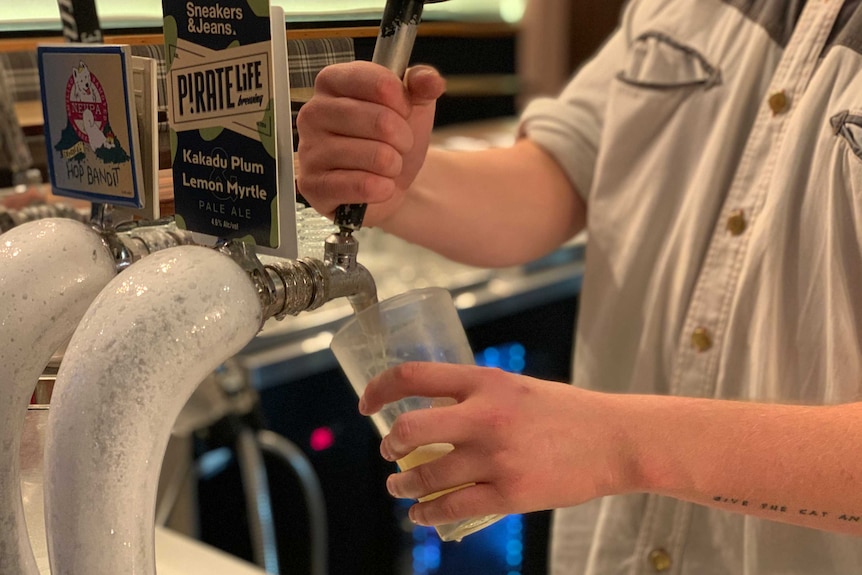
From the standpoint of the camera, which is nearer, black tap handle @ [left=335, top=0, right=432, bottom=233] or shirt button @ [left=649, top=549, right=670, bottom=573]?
black tap handle @ [left=335, top=0, right=432, bottom=233]

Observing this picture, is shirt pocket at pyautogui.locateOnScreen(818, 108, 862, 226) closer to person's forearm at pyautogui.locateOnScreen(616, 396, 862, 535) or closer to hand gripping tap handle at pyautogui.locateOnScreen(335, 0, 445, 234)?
person's forearm at pyautogui.locateOnScreen(616, 396, 862, 535)

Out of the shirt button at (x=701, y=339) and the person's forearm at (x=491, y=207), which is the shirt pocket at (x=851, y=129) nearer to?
the shirt button at (x=701, y=339)

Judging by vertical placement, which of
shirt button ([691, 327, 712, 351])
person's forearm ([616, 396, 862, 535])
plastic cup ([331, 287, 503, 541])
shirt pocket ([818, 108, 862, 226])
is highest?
shirt pocket ([818, 108, 862, 226])

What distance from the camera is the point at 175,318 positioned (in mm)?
381

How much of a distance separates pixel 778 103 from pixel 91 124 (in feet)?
2.06

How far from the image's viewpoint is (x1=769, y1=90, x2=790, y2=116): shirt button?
854 mm

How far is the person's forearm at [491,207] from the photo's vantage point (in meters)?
0.91

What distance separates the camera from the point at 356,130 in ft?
1.77

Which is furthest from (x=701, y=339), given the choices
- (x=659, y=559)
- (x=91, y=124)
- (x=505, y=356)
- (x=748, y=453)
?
(x=505, y=356)

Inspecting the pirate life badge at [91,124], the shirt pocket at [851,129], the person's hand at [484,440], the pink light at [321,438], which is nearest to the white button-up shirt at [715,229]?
the shirt pocket at [851,129]

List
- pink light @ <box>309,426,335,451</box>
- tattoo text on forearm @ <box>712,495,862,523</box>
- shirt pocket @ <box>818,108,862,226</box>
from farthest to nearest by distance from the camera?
pink light @ <box>309,426,335,451</box>
shirt pocket @ <box>818,108,862,226</box>
tattoo text on forearm @ <box>712,495,862,523</box>

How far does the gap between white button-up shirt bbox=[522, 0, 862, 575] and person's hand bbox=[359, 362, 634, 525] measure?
35 centimetres

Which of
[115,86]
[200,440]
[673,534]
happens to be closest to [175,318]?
[115,86]

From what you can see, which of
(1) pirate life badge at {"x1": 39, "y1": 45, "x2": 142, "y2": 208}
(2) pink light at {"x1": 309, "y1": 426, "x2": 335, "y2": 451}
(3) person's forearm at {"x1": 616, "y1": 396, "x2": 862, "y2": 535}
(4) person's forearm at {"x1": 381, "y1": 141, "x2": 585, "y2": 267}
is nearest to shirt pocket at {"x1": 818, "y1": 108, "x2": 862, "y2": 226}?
(3) person's forearm at {"x1": 616, "y1": 396, "x2": 862, "y2": 535}
